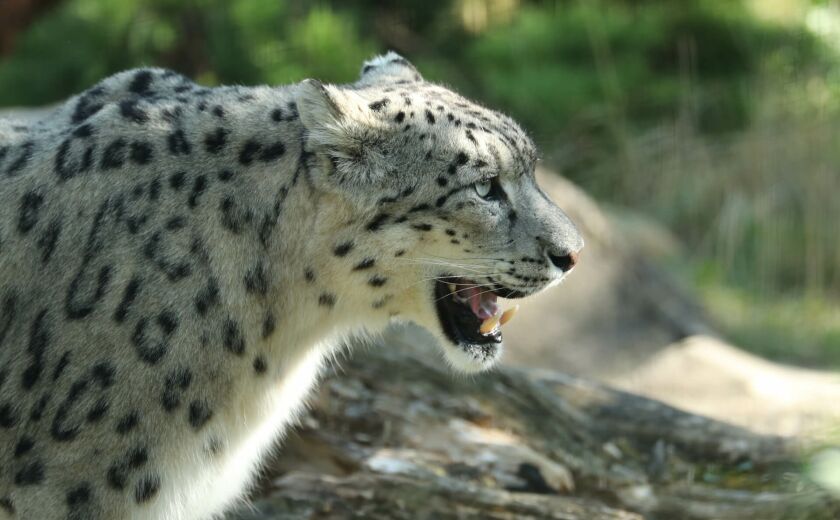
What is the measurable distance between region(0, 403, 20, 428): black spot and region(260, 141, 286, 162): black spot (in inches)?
59.3

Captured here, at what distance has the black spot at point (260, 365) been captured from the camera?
5113 mm

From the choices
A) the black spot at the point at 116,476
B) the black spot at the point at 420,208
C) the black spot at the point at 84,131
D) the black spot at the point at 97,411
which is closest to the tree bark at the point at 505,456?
the black spot at the point at 116,476

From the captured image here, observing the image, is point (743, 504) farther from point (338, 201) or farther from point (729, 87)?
point (729, 87)

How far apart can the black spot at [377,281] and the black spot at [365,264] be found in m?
0.07

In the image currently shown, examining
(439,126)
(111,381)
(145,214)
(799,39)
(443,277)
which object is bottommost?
(111,381)

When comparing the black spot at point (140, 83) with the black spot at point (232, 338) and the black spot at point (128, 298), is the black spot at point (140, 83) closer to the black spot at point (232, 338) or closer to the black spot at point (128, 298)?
the black spot at point (128, 298)

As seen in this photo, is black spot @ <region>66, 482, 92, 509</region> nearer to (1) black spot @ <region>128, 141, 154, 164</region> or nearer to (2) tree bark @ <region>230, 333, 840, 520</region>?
(1) black spot @ <region>128, 141, 154, 164</region>

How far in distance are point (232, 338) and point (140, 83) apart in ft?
4.78

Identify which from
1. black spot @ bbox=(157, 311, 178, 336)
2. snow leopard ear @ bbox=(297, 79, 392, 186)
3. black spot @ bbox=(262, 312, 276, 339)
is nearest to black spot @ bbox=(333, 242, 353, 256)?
snow leopard ear @ bbox=(297, 79, 392, 186)

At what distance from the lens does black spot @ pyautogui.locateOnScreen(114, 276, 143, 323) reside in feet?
15.8

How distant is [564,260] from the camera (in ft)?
17.1

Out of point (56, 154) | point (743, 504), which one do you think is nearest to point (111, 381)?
point (56, 154)

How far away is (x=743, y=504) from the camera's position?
21.1 feet

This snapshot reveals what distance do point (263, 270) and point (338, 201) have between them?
46 cm
